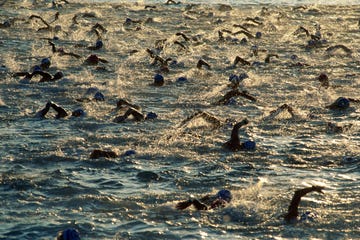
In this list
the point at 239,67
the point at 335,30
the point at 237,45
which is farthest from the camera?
the point at 335,30

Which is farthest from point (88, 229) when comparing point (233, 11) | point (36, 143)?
point (233, 11)

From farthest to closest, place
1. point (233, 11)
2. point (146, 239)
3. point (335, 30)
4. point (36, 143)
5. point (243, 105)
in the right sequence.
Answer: point (233, 11) < point (335, 30) < point (243, 105) < point (36, 143) < point (146, 239)

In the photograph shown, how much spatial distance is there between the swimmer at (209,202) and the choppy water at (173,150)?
12 cm

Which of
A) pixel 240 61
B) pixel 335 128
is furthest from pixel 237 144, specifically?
pixel 240 61

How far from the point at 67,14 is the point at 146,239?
30177mm

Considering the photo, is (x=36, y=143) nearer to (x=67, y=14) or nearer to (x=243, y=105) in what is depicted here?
(x=243, y=105)

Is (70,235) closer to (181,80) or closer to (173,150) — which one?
(173,150)

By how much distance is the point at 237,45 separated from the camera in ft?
101

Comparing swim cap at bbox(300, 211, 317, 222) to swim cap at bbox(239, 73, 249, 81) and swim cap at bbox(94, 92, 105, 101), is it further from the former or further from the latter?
swim cap at bbox(239, 73, 249, 81)

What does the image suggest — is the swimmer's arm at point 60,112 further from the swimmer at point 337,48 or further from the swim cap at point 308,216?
the swimmer at point 337,48

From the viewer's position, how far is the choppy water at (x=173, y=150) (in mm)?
11602

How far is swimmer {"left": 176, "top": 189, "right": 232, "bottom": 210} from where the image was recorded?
1202cm

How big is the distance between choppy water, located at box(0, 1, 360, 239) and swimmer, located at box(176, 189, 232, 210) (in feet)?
0.39

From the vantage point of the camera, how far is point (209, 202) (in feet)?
40.5
